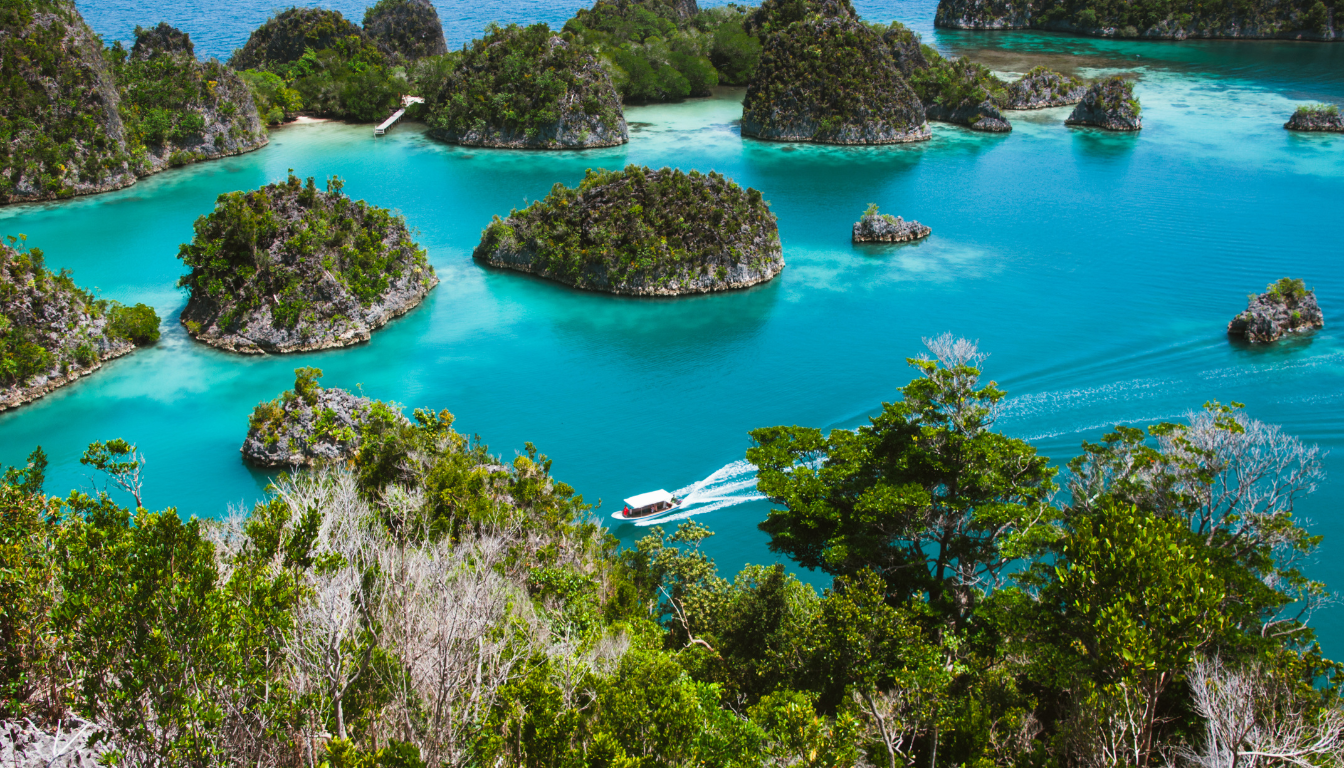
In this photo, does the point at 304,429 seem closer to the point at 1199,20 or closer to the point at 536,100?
the point at 536,100

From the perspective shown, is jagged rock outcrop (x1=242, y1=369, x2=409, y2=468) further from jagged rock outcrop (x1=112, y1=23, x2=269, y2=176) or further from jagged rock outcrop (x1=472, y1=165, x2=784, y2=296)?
jagged rock outcrop (x1=112, y1=23, x2=269, y2=176)

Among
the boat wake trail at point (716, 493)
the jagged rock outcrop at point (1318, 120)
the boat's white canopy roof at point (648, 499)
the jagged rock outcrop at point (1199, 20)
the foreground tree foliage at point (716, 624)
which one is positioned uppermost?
the jagged rock outcrop at point (1199, 20)

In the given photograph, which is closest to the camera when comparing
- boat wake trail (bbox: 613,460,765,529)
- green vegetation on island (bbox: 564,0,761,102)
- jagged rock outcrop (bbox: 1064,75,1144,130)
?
boat wake trail (bbox: 613,460,765,529)

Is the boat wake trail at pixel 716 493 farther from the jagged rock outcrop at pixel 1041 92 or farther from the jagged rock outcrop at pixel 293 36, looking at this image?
the jagged rock outcrop at pixel 293 36

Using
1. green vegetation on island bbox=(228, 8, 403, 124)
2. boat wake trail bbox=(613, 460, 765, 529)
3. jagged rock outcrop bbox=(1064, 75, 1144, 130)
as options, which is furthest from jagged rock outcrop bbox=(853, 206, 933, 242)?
green vegetation on island bbox=(228, 8, 403, 124)

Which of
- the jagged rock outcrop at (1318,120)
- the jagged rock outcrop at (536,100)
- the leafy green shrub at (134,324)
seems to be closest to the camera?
the leafy green shrub at (134,324)

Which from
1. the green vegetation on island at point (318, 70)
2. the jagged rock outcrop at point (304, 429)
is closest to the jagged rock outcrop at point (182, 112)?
the green vegetation on island at point (318, 70)
